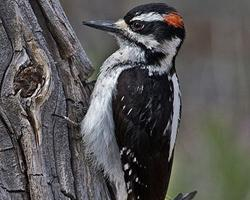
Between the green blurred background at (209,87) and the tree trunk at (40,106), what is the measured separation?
4.82ft

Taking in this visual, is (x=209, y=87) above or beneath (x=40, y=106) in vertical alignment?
beneath

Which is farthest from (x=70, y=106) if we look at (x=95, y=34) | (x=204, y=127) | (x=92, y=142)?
(x=95, y=34)

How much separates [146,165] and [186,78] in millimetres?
5300

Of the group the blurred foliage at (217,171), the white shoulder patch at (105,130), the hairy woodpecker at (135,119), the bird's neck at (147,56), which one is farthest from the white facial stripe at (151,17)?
the blurred foliage at (217,171)

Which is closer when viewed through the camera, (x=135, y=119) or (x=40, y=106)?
(x=40, y=106)

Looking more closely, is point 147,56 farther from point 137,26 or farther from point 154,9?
point 154,9

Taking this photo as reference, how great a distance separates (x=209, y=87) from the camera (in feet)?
32.1

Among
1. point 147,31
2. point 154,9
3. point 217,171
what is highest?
point 154,9

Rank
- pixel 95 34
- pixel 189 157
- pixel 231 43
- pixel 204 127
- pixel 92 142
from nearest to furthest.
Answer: pixel 92 142 → pixel 204 127 → pixel 189 157 → pixel 95 34 → pixel 231 43

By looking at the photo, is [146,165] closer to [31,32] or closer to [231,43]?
[31,32]

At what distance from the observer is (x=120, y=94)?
15.3ft

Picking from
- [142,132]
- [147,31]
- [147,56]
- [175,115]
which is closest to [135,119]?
[142,132]

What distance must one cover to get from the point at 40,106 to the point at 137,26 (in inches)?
39.5

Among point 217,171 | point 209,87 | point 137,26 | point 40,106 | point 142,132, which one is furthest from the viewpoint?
point 209,87
